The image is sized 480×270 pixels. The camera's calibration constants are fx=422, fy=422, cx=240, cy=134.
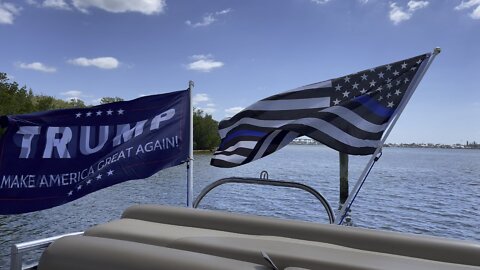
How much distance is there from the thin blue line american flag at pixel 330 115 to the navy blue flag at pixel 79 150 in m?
0.79

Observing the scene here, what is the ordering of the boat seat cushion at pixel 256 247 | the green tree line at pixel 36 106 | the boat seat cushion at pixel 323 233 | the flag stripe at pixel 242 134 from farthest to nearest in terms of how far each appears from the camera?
1. the green tree line at pixel 36 106
2. the flag stripe at pixel 242 134
3. the boat seat cushion at pixel 323 233
4. the boat seat cushion at pixel 256 247

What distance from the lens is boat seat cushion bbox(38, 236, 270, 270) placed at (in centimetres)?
177

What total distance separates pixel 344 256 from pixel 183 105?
326 cm

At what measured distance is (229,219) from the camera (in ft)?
7.83

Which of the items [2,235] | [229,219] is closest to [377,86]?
[229,219]

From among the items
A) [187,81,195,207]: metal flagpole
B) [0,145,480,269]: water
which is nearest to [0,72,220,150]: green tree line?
[0,145,480,269]: water

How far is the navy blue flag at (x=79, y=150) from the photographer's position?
390 cm

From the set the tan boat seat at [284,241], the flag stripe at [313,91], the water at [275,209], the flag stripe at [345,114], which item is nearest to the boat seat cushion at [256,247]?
the tan boat seat at [284,241]

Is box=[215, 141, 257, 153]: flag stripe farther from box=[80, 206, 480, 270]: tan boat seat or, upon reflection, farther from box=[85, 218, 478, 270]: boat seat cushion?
box=[85, 218, 478, 270]: boat seat cushion

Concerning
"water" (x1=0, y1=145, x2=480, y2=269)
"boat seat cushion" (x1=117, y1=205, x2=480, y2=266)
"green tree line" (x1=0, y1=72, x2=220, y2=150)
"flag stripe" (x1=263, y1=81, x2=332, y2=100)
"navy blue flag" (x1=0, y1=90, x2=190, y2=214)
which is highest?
"green tree line" (x1=0, y1=72, x2=220, y2=150)

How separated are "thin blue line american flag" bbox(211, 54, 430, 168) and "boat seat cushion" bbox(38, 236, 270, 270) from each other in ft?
7.14

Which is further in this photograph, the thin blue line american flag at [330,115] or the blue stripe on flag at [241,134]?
the blue stripe on flag at [241,134]

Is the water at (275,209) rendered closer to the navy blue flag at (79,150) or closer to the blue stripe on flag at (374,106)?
the navy blue flag at (79,150)

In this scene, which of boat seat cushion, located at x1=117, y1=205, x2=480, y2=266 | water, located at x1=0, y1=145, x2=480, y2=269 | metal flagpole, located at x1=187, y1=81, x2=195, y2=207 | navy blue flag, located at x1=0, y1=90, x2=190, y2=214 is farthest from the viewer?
water, located at x1=0, y1=145, x2=480, y2=269
